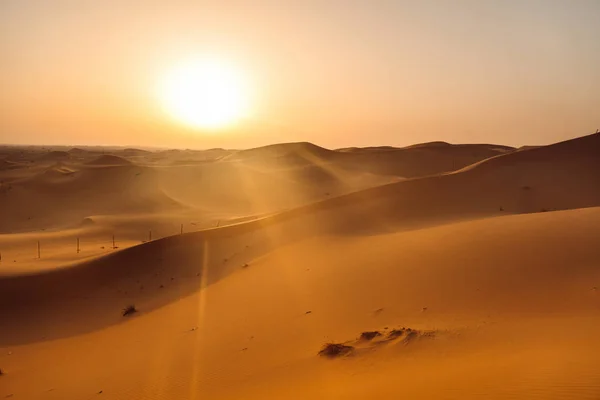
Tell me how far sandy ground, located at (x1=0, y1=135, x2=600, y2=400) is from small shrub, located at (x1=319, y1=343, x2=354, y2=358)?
70 mm

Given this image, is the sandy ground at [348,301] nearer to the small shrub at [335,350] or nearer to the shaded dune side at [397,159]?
the small shrub at [335,350]

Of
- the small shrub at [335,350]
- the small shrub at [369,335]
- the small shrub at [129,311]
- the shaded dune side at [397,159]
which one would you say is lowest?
the small shrub at [129,311]

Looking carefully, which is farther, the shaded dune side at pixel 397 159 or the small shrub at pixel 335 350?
the shaded dune side at pixel 397 159

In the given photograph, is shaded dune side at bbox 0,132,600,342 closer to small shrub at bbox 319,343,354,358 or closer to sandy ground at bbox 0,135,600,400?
sandy ground at bbox 0,135,600,400

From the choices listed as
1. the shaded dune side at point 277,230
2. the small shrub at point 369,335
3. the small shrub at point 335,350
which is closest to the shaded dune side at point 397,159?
the shaded dune side at point 277,230

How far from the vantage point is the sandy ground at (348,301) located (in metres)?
6.70

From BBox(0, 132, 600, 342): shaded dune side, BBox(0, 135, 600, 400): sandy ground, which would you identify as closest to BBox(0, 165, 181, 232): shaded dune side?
BBox(0, 135, 600, 400): sandy ground

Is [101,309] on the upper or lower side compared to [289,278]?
lower

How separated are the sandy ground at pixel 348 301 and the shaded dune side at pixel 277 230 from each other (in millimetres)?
82

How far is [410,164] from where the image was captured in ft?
188

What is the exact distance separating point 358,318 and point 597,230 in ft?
22.9

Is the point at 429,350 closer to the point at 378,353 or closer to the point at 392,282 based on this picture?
the point at 378,353

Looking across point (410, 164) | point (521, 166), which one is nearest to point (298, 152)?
point (410, 164)

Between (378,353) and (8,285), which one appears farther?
(8,285)
